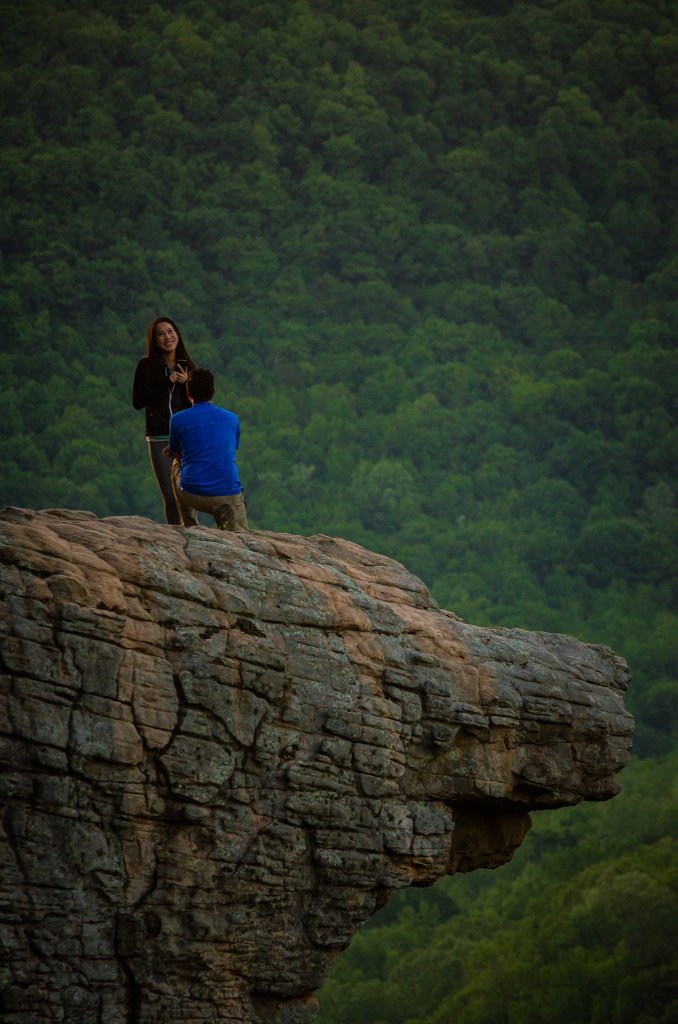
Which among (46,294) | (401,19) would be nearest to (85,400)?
(46,294)

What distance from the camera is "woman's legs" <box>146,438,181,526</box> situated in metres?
21.0

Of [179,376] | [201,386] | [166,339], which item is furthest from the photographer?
[179,376]

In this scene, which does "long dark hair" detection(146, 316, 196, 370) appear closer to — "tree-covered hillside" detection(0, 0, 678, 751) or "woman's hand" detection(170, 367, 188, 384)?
"woman's hand" detection(170, 367, 188, 384)

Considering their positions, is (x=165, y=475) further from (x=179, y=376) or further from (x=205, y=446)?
(x=179, y=376)

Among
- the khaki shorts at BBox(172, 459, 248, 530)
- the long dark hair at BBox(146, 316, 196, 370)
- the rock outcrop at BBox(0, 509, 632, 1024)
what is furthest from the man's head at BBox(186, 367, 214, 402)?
Result: the rock outcrop at BBox(0, 509, 632, 1024)

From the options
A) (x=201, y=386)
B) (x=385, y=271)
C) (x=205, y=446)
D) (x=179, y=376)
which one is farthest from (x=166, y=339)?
(x=385, y=271)

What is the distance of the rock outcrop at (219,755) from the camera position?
16.6 meters

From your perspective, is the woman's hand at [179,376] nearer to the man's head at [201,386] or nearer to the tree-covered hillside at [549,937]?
the man's head at [201,386]

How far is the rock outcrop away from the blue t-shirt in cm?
98

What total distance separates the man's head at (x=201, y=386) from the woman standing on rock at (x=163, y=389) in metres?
0.63

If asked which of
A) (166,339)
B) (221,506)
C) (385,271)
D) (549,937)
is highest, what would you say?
(385,271)

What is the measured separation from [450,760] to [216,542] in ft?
13.3

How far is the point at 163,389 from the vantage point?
826 inches

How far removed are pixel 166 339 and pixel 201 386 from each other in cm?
106
